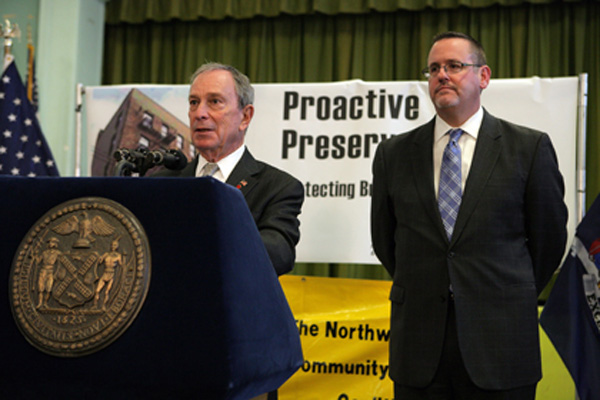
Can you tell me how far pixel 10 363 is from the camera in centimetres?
104

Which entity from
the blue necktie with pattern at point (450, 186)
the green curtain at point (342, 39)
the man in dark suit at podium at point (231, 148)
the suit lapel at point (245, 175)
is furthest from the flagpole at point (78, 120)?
the blue necktie with pattern at point (450, 186)

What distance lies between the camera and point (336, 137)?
3695 mm

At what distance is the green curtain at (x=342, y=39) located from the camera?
496 cm

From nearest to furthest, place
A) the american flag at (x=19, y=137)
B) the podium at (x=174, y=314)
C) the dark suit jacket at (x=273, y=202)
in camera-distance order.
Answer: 1. the podium at (x=174, y=314)
2. the dark suit jacket at (x=273, y=202)
3. the american flag at (x=19, y=137)

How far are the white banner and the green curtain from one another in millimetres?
1485

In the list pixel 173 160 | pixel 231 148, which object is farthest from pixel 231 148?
pixel 173 160

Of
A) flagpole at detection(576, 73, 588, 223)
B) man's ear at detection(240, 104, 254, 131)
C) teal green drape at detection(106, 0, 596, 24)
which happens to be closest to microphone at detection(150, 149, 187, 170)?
man's ear at detection(240, 104, 254, 131)

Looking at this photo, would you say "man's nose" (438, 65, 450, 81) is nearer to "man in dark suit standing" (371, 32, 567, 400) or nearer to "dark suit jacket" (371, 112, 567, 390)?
"man in dark suit standing" (371, 32, 567, 400)

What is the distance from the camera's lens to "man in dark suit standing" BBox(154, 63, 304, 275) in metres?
1.93

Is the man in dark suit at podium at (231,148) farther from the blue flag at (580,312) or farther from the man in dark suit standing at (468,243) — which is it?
the blue flag at (580,312)

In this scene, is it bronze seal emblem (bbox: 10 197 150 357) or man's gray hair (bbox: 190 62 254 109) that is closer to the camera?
bronze seal emblem (bbox: 10 197 150 357)

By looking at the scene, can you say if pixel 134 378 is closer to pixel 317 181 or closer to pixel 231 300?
pixel 231 300

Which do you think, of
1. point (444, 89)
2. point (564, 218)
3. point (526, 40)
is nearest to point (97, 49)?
point (526, 40)

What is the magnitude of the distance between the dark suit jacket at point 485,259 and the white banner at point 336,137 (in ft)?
4.43
